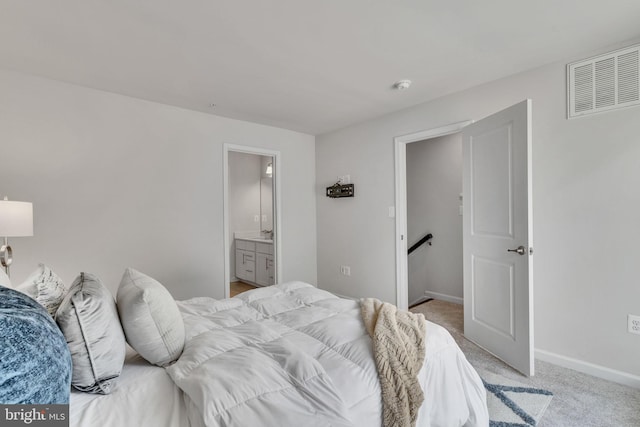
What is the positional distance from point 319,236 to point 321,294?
2.46 metres

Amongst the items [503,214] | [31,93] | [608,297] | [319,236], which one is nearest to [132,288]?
[31,93]

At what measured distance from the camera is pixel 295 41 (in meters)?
2.07

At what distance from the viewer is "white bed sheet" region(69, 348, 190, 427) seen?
0.95 m

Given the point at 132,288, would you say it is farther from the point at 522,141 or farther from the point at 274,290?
the point at 522,141

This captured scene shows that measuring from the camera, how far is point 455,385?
4.83ft

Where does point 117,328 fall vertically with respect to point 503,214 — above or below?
below

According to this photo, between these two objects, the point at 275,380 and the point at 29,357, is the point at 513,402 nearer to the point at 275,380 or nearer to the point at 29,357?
the point at 275,380

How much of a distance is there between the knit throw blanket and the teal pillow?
106 cm

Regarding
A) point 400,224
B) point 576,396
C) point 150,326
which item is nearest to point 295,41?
point 150,326

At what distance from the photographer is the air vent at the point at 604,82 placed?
2072mm

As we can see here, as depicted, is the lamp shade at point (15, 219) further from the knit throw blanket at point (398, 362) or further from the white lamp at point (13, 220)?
the knit throw blanket at point (398, 362)

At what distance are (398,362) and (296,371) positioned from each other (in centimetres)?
46

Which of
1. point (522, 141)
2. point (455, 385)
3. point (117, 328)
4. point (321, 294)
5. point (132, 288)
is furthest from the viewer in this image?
point (522, 141)

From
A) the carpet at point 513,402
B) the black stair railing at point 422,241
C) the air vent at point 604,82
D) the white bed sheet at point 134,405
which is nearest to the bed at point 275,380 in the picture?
the white bed sheet at point 134,405
